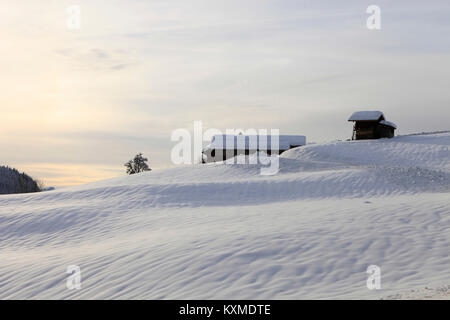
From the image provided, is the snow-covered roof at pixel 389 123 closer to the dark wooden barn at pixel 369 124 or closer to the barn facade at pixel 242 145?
the dark wooden barn at pixel 369 124

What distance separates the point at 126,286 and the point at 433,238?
8.04 metres

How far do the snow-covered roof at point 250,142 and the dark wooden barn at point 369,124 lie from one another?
7647mm

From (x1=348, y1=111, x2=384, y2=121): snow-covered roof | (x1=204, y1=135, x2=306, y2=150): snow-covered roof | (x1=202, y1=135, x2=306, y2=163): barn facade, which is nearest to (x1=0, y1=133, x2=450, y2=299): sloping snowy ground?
(x1=348, y1=111, x2=384, y2=121): snow-covered roof

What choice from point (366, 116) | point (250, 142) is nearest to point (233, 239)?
point (366, 116)

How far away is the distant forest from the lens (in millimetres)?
38562

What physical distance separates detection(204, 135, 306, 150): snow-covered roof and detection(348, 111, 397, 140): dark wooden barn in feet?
25.1

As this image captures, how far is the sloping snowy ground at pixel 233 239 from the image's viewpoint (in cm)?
993

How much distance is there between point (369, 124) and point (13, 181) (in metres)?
36.1

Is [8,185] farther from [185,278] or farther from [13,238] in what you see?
[185,278]

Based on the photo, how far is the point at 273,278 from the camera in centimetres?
988

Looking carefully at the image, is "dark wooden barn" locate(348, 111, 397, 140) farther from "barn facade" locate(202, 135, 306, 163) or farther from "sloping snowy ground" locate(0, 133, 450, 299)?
"sloping snowy ground" locate(0, 133, 450, 299)

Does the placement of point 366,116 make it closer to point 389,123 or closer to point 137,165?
point 389,123

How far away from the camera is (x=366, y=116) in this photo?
52.0 metres

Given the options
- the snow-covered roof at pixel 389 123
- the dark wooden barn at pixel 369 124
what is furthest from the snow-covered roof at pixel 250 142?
the snow-covered roof at pixel 389 123
